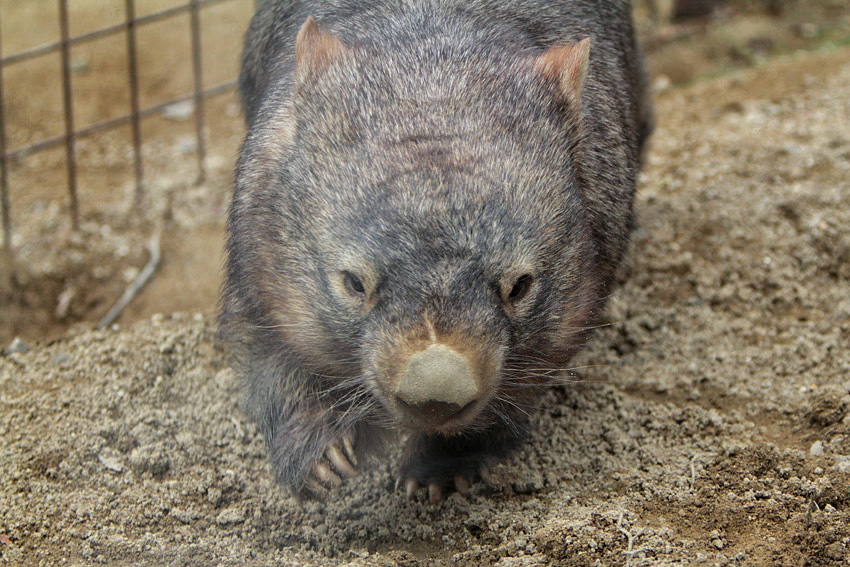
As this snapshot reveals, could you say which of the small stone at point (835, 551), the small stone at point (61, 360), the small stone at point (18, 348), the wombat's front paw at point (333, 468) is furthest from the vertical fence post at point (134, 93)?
the small stone at point (835, 551)

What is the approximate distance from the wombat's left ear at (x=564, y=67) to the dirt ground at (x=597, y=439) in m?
1.20

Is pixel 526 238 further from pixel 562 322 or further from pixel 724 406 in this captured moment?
pixel 724 406

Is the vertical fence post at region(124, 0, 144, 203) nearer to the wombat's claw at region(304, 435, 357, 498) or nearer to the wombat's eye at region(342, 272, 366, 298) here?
the wombat's claw at region(304, 435, 357, 498)

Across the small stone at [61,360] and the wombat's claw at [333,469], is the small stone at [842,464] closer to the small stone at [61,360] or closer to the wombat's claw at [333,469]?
the wombat's claw at [333,469]

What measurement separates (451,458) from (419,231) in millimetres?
1153

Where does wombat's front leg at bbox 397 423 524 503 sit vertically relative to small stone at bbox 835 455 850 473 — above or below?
below

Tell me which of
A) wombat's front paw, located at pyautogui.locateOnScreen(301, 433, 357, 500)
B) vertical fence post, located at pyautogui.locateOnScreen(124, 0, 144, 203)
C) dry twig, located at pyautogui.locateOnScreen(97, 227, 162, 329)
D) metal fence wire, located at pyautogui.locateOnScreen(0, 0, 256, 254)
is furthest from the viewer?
vertical fence post, located at pyautogui.locateOnScreen(124, 0, 144, 203)

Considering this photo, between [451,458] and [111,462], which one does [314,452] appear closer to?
[451,458]

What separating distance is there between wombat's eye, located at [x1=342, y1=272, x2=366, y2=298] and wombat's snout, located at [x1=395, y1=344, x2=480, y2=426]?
0.97 feet

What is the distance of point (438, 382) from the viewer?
2434 mm

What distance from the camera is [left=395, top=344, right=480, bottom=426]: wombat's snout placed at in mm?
2439

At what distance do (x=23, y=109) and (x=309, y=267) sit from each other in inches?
156

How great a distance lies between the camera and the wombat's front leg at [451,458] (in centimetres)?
343

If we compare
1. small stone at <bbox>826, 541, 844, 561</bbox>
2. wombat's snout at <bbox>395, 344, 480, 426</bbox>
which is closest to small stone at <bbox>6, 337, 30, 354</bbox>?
wombat's snout at <bbox>395, 344, 480, 426</bbox>
